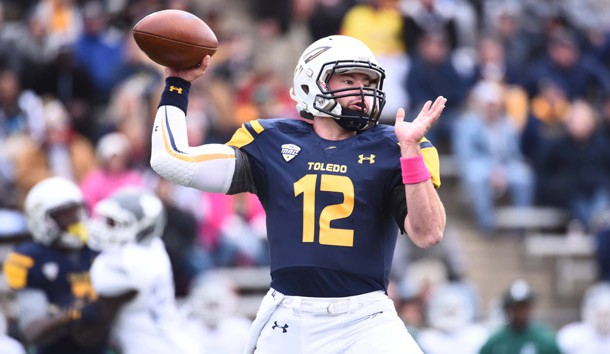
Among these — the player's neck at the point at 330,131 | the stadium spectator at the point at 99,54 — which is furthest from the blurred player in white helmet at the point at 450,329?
the player's neck at the point at 330,131

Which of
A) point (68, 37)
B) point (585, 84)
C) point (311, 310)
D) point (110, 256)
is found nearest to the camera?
point (311, 310)

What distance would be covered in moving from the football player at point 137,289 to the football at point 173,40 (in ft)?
5.85

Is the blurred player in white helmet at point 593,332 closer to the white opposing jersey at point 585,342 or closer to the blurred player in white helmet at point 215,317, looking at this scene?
the white opposing jersey at point 585,342

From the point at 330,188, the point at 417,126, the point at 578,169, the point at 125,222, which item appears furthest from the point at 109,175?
the point at 417,126

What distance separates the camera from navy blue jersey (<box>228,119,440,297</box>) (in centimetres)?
514

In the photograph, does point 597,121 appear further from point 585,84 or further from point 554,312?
point 554,312

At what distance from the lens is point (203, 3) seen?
1524cm

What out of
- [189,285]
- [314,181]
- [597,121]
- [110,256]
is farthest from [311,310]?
[597,121]

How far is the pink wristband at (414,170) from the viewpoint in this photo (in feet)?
16.1

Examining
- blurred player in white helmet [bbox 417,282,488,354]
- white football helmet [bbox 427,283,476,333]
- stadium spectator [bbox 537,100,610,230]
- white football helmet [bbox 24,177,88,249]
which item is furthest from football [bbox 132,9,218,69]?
stadium spectator [bbox 537,100,610,230]

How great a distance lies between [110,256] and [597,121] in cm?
856

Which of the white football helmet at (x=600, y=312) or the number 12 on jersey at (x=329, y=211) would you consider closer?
the number 12 on jersey at (x=329, y=211)

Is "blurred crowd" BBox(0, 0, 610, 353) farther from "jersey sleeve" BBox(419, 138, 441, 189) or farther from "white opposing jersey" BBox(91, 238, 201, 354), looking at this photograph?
"jersey sleeve" BBox(419, 138, 441, 189)

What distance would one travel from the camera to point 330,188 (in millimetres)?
5195
